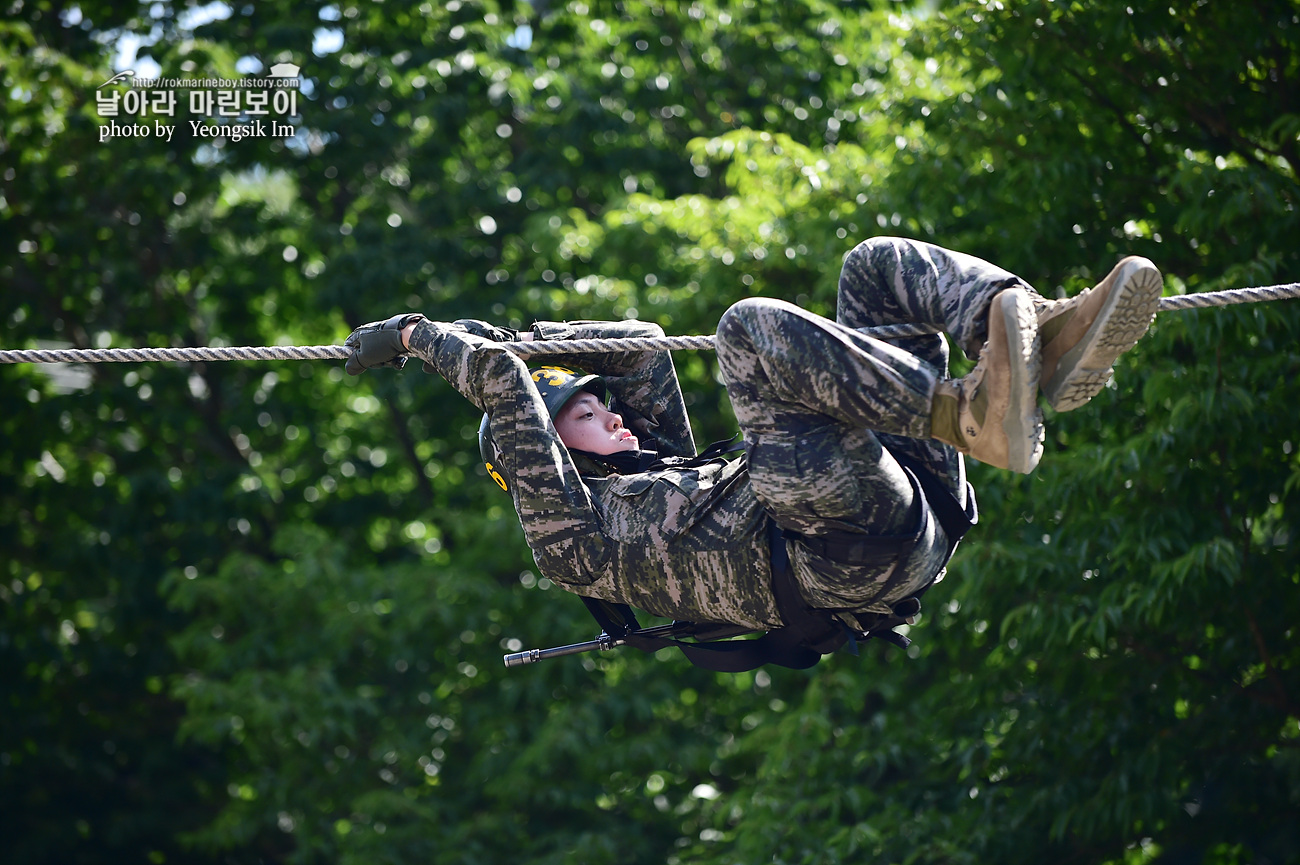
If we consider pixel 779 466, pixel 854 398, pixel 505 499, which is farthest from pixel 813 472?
pixel 505 499

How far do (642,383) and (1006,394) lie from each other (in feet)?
3.91

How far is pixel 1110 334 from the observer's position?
2.45 m

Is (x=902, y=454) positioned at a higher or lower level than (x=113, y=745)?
higher

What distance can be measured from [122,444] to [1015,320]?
854 cm

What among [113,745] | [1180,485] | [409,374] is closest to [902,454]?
[1180,485]

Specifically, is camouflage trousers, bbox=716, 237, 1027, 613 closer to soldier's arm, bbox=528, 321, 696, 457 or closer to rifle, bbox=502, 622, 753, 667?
rifle, bbox=502, 622, 753, 667

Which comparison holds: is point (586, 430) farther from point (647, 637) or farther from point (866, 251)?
point (866, 251)

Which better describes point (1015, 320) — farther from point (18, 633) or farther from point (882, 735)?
point (18, 633)

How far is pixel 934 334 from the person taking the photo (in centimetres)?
289

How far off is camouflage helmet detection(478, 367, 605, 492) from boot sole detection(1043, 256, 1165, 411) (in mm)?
1155

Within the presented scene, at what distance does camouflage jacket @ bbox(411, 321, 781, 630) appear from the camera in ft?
9.47

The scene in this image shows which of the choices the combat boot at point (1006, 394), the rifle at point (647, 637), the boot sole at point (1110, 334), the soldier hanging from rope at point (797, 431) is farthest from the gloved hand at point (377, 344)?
the boot sole at point (1110, 334)

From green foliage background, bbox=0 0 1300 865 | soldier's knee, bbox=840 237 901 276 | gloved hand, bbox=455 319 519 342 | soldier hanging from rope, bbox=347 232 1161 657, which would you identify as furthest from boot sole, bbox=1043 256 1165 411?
green foliage background, bbox=0 0 1300 865

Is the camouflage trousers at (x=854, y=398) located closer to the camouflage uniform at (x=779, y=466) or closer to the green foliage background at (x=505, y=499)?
the camouflage uniform at (x=779, y=466)
